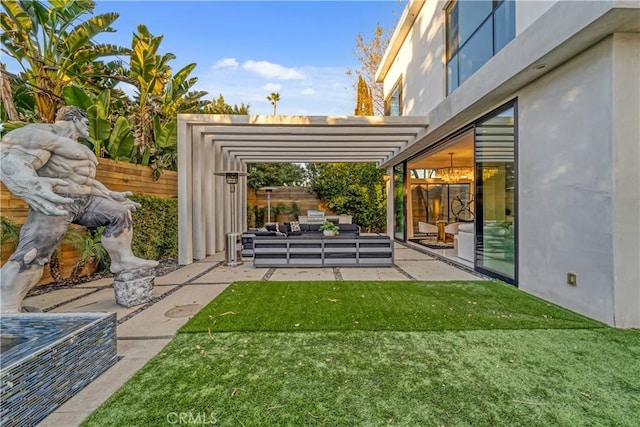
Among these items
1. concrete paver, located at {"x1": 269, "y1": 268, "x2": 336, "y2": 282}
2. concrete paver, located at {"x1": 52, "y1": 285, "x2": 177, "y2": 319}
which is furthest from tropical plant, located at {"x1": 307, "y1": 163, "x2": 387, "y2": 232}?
concrete paver, located at {"x1": 52, "y1": 285, "x2": 177, "y2": 319}

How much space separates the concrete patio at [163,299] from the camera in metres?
2.40

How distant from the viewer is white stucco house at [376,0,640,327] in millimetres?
3506

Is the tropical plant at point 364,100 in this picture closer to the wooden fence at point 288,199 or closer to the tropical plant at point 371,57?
the tropical plant at point 371,57

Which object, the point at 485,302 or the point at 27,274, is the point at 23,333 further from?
the point at 485,302

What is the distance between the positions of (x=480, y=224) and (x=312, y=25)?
30.7ft

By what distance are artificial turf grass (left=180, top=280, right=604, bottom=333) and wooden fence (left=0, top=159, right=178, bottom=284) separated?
3573 mm

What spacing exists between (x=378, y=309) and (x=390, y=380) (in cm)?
172

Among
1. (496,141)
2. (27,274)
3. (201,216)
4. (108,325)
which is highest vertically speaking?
(496,141)

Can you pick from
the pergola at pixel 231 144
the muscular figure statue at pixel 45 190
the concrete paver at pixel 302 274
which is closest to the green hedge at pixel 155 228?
the pergola at pixel 231 144

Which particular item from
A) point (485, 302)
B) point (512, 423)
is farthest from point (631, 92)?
point (512, 423)

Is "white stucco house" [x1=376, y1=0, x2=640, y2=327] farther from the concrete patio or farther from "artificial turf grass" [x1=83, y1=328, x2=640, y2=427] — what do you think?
the concrete patio

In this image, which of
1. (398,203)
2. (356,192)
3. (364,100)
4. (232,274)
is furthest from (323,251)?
(364,100)

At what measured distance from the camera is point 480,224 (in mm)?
6457

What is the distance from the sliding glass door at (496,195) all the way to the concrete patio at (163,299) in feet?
2.03
